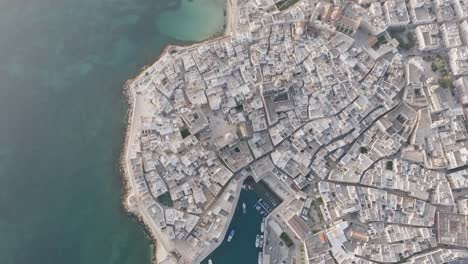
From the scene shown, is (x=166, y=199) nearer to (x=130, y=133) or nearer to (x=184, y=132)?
(x=184, y=132)

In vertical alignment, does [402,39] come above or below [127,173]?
above

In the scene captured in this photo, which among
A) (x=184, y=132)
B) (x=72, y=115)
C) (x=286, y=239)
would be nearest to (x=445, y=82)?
(x=286, y=239)

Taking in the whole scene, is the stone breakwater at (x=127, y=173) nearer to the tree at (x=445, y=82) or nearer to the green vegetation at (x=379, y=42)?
the green vegetation at (x=379, y=42)

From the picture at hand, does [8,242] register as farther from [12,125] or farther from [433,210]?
[433,210]

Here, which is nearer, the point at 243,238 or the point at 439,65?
the point at 243,238

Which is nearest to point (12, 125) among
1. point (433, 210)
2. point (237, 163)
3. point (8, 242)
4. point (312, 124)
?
point (8, 242)

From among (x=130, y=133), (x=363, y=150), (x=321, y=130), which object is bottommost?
(x=363, y=150)

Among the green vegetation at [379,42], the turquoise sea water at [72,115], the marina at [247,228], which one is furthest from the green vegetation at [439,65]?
the turquoise sea water at [72,115]

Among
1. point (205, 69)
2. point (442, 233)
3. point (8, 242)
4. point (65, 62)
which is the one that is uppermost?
point (65, 62)
